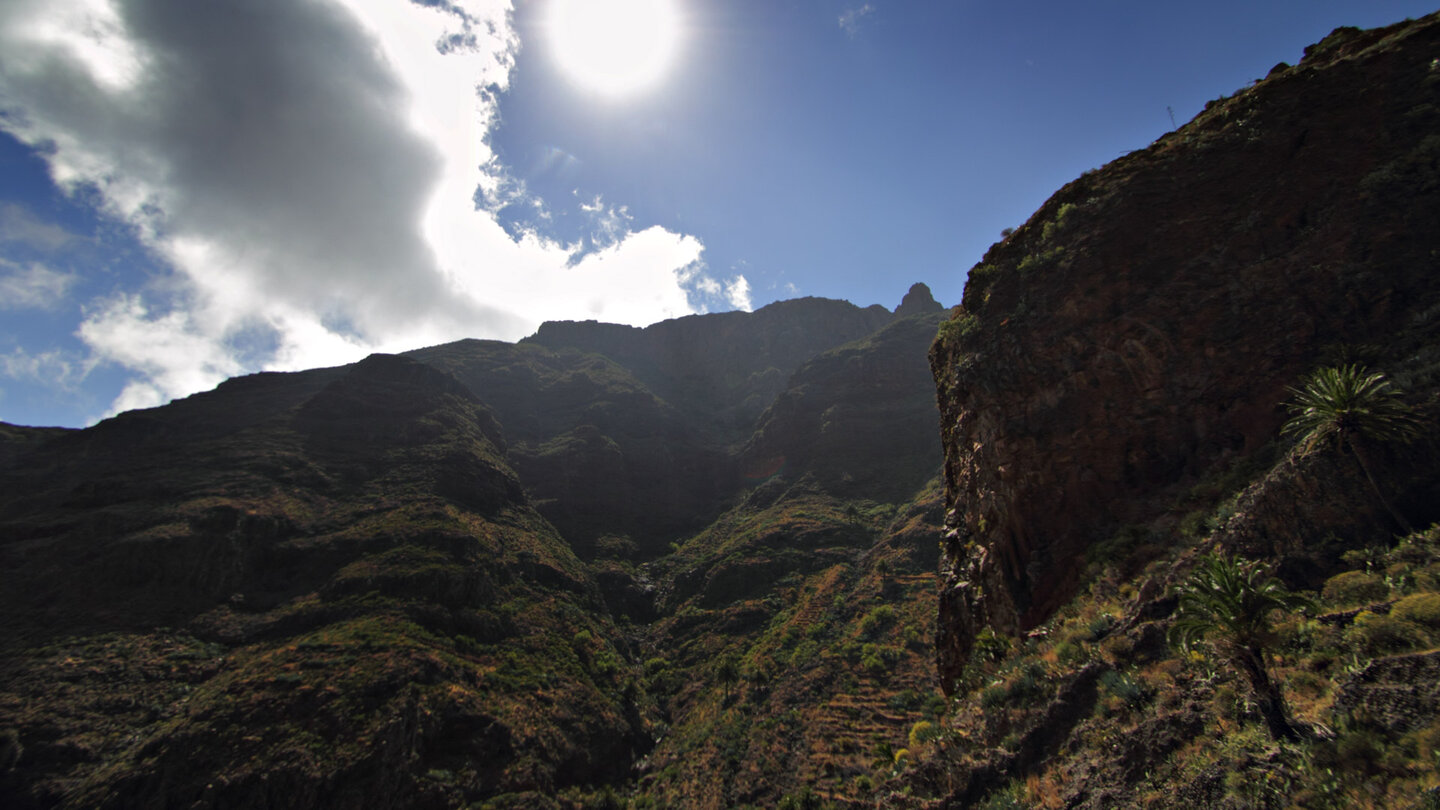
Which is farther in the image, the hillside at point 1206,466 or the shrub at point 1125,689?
the shrub at point 1125,689

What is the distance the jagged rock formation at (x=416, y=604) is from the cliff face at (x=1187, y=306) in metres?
20.1

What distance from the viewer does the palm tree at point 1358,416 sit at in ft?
37.8

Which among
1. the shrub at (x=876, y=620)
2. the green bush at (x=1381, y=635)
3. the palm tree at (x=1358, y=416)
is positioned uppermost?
the palm tree at (x=1358, y=416)

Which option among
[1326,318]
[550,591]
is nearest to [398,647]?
[550,591]

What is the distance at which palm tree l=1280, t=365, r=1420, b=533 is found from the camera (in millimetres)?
11508

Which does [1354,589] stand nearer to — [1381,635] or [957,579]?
[1381,635]

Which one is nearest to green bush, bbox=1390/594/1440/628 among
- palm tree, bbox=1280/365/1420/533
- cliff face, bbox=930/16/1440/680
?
palm tree, bbox=1280/365/1420/533

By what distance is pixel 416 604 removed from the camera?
137 feet

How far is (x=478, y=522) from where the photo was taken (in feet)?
187

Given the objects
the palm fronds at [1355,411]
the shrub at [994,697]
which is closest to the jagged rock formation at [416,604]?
the shrub at [994,697]

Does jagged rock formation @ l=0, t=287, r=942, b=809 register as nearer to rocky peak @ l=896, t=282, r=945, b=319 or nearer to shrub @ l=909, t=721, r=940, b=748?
shrub @ l=909, t=721, r=940, b=748

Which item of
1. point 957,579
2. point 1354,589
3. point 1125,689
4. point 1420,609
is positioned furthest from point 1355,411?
point 957,579

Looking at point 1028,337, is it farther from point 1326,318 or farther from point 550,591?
point 550,591

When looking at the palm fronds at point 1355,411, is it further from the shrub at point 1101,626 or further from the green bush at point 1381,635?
the shrub at point 1101,626
